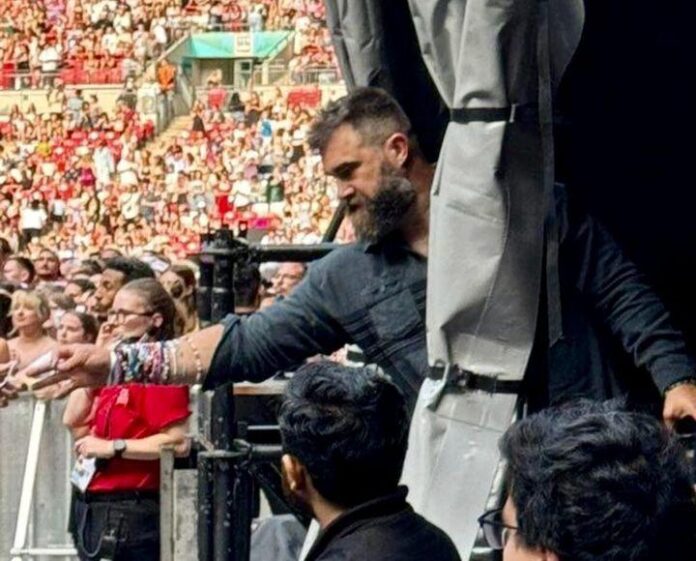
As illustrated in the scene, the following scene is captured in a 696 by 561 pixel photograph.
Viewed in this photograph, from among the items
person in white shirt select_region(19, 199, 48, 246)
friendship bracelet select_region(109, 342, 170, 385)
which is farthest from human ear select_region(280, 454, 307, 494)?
person in white shirt select_region(19, 199, 48, 246)

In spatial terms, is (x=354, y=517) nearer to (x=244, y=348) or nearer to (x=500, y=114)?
(x=500, y=114)

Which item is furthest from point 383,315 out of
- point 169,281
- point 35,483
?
point 169,281

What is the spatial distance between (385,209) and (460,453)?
592 mm

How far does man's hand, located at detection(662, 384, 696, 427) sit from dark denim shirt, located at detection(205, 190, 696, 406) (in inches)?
4.1

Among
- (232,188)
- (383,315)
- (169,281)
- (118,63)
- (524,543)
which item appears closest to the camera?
(524,543)

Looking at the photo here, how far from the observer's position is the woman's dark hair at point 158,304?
7848 millimetres

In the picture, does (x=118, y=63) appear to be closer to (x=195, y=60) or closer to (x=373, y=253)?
(x=195, y=60)

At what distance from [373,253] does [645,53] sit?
117 centimetres

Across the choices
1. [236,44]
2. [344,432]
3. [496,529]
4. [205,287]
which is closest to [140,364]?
[205,287]

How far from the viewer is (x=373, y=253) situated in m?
4.94

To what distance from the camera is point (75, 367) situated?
479cm

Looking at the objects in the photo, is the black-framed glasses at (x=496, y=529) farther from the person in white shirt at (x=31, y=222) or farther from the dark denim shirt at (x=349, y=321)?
the person in white shirt at (x=31, y=222)

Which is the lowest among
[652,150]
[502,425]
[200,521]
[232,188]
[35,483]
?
[232,188]

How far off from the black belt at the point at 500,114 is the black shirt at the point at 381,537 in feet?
3.76
